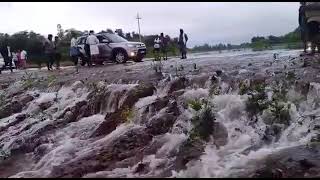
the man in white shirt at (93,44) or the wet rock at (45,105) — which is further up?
the man in white shirt at (93,44)

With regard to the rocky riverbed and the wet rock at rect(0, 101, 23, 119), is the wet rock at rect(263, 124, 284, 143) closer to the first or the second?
the rocky riverbed

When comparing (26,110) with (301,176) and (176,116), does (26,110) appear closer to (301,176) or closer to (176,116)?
(176,116)

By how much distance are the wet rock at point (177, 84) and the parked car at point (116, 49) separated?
969 cm

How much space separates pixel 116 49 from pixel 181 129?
12.6 metres

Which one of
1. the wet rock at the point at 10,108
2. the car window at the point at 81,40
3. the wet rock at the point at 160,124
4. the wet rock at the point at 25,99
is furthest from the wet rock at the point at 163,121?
the car window at the point at 81,40

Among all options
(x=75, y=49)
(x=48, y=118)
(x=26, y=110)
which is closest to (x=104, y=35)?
(x=75, y=49)

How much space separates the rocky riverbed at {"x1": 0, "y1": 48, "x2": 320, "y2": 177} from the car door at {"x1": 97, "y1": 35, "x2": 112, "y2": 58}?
26.4ft

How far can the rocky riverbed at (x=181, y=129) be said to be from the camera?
747cm

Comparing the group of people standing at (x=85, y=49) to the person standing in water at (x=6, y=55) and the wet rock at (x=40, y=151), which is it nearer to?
the person standing in water at (x=6, y=55)

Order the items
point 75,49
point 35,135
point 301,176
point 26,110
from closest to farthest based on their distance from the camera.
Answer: point 301,176 < point 35,135 < point 26,110 < point 75,49

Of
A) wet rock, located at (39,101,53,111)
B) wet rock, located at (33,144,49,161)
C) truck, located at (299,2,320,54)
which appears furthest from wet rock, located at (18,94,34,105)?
truck, located at (299,2,320,54)

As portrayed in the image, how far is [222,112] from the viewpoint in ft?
30.5

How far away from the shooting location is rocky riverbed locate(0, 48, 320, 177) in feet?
24.5

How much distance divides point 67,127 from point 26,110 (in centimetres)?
311
